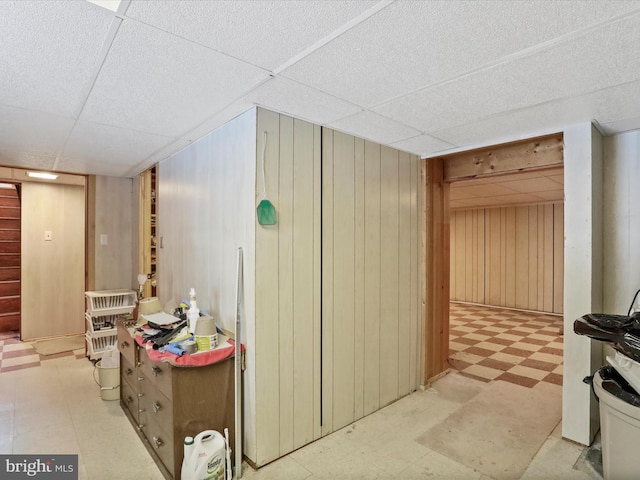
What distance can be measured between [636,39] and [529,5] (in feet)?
1.87

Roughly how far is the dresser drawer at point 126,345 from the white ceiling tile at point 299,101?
1.89 metres

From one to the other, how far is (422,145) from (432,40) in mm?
1611

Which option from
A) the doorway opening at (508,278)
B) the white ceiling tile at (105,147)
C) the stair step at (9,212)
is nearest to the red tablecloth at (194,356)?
the white ceiling tile at (105,147)

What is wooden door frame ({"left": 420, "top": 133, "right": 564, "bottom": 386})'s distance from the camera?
10.1 feet

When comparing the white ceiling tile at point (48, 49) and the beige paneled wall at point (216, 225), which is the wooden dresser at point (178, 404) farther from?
the white ceiling tile at point (48, 49)

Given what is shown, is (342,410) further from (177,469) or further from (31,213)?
(31,213)

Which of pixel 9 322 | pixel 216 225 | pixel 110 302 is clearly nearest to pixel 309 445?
pixel 216 225

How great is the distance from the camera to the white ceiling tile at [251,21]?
1.23 metres

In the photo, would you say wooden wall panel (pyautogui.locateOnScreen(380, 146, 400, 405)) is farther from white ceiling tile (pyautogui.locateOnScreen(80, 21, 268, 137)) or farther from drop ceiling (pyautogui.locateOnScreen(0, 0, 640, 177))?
white ceiling tile (pyautogui.locateOnScreen(80, 21, 268, 137))

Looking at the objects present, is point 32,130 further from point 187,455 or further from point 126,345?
point 187,455

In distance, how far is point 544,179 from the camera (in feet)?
14.9

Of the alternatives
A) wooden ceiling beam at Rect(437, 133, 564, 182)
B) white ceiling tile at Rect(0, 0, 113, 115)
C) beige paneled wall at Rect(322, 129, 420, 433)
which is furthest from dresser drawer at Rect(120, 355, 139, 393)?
wooden ceiling beam at Rect(437, 133, 564, 182)

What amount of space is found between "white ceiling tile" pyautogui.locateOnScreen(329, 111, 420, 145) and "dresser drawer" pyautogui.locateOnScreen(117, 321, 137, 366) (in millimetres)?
2125

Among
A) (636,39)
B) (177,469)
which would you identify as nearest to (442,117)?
(636,39)
